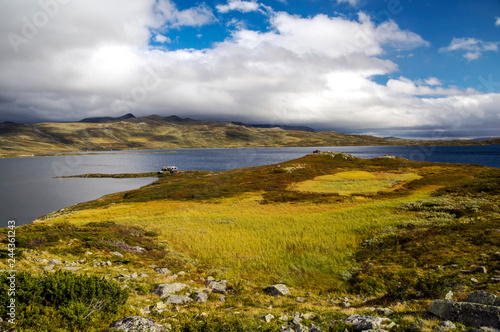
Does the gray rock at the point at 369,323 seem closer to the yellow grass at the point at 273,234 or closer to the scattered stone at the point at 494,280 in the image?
the yellow grass at the point at 273,234

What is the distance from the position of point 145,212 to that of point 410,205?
4462 cm

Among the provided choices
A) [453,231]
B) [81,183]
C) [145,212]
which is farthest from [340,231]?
[81,183]

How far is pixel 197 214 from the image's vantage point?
4191 cm

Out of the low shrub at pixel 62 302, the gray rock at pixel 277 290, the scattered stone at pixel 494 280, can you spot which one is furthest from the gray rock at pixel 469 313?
the low shrub at pixel 62 302

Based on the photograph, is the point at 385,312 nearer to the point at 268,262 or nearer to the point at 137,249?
the point at 268,262

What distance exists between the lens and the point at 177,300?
13398 mm

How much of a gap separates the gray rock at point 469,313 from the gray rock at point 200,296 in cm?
1089

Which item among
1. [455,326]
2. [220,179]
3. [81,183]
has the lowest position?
[81,183]

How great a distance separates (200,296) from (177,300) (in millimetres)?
1432

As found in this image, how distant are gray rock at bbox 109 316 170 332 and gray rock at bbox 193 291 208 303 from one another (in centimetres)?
420

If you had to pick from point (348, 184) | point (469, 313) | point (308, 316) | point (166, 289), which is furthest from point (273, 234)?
point (348, 184)

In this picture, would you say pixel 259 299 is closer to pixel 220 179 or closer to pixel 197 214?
pixel 197 214

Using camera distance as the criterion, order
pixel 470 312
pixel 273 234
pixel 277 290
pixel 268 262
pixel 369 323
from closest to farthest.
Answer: pixel 470 312
pixel 369 323
pixel 277 290
pixel 268 262
pixel 273 234

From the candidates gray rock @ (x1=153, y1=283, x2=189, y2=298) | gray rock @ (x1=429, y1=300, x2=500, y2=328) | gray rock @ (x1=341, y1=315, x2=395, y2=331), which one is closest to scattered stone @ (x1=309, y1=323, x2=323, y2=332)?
gray rock @ (x1=341, y1=315, x2=395, y2=331)
